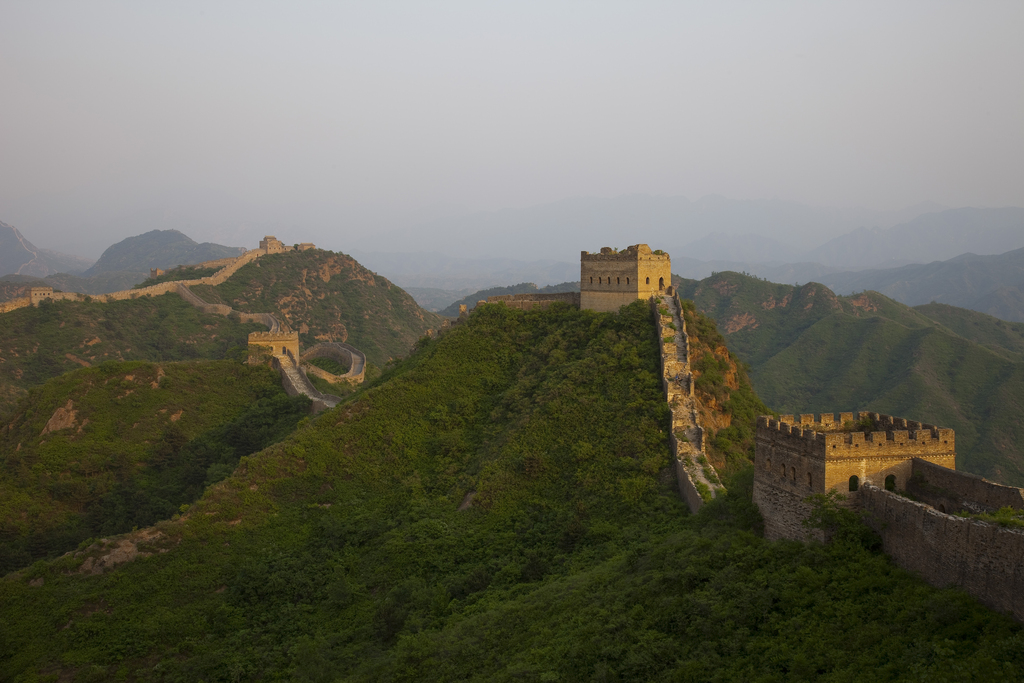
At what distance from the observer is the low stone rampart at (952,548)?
10266 millimetres

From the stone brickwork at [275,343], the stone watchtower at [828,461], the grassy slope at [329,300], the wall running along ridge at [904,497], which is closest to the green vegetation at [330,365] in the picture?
the stone brickwork at [275,343]

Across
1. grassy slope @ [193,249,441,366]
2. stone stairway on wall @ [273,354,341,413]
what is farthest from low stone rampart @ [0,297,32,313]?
stone stairway on wall @ [273,354,341,413]

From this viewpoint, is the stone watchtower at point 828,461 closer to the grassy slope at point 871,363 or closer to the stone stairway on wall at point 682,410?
the stone stairway on wall at point 682,410

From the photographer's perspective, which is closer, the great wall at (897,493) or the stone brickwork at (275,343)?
the great wall at (897,493)

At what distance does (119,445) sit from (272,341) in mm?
17863

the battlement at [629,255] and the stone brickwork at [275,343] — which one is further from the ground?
the battlement at [629,255]

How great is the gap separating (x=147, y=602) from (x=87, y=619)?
173cm

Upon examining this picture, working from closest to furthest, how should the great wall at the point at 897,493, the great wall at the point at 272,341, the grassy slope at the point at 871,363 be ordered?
1. the great wall at the point at 897,493
2. the great wall at the point at 272,341
3. the grassy slope at the point at 871,363

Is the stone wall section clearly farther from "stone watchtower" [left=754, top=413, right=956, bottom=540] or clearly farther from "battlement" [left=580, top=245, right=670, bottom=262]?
"stone watchtower" [left=754, top=413, right=956, bottom=540]

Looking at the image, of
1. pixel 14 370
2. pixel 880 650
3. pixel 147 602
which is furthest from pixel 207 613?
pixel 14 370

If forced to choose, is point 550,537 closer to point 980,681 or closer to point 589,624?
point 589,624

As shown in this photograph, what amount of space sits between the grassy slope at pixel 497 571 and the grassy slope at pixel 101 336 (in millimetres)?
40059

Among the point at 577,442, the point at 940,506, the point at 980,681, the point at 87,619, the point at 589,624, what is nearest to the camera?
the point at 980,681

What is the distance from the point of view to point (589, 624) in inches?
640
